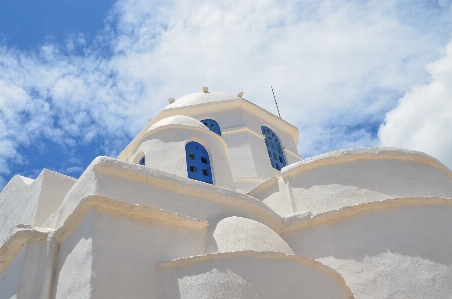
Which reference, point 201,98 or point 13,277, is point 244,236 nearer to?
point 13,277

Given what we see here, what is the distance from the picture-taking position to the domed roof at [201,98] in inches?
604

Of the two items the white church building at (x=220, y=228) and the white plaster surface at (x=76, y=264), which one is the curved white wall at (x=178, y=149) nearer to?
the white church building at (x=220, y=228)

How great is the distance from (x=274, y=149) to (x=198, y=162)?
4.67m

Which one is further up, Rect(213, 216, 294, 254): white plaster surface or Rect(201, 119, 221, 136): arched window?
Rect(201, 119, 221, 136): arched window

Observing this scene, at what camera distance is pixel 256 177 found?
13.1 metres

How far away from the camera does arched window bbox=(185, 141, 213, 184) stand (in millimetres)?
10391

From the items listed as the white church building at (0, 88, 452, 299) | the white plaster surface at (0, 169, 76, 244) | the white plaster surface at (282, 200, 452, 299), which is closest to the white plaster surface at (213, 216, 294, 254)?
the white church building at (0, 88, 452, 299)

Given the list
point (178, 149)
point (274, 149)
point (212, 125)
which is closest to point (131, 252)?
point (178, 149)

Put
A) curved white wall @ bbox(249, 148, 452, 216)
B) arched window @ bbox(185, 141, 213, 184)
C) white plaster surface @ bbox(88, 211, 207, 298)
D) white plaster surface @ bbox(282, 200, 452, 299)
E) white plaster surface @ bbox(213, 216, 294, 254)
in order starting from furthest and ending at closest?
arched window @ bbox(185, 141, 213, 184), curved white wall @ bbox(249, 148, 452, 216), white plaster surface @ bbox(282, 200, 452, 299), white plaster surface @ bbox(213, 216, 294, 254), white plaster surface @ bbox(88, 211, 207, 298)

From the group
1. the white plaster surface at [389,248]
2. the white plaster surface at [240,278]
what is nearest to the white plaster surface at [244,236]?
the white plaster surface at [240,278]

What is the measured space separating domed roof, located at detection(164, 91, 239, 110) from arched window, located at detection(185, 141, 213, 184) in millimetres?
4322

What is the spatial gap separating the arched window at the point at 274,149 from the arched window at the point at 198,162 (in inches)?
147

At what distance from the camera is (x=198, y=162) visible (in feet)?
35.2

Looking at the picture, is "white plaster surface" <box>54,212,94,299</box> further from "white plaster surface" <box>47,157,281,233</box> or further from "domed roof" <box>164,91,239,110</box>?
"domed roof" <box>164,91,239,110</box>
